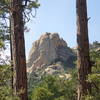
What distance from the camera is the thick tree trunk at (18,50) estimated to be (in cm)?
Result: 768

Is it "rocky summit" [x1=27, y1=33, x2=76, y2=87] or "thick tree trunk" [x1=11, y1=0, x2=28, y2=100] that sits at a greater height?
"rocky summit" [x1=27, y1=33, x2=76, y2=87]

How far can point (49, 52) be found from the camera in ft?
329

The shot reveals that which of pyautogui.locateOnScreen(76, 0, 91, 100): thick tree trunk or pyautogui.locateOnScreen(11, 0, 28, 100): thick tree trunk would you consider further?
pyautogui.locateOnScreen(76, 0, 91, 100): thick tree trunk

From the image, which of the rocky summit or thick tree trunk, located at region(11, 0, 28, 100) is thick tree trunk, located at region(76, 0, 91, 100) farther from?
the rocky summit

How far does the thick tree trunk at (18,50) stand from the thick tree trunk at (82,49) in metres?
1.70

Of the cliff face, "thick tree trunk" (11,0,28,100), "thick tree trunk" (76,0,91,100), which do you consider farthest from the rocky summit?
"thick tree trunk" (11,0,28,100)

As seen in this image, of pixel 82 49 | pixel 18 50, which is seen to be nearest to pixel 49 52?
pixel 82 49

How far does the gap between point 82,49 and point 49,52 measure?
91.2m

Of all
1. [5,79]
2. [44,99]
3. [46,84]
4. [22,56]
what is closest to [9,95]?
[5,79]

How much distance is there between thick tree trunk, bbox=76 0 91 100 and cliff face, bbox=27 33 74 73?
3424 inches

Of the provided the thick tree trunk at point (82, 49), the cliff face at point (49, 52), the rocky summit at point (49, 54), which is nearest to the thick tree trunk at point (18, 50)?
the thick tree trunk at point (82, 49)

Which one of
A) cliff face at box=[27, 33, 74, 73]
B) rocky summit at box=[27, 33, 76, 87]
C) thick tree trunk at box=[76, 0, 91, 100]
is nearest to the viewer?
thick tree trunk at box=[76, 0, 91, 100]

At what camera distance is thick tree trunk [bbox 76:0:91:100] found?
882 cm

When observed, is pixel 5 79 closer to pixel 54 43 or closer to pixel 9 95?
pixel 9 95
